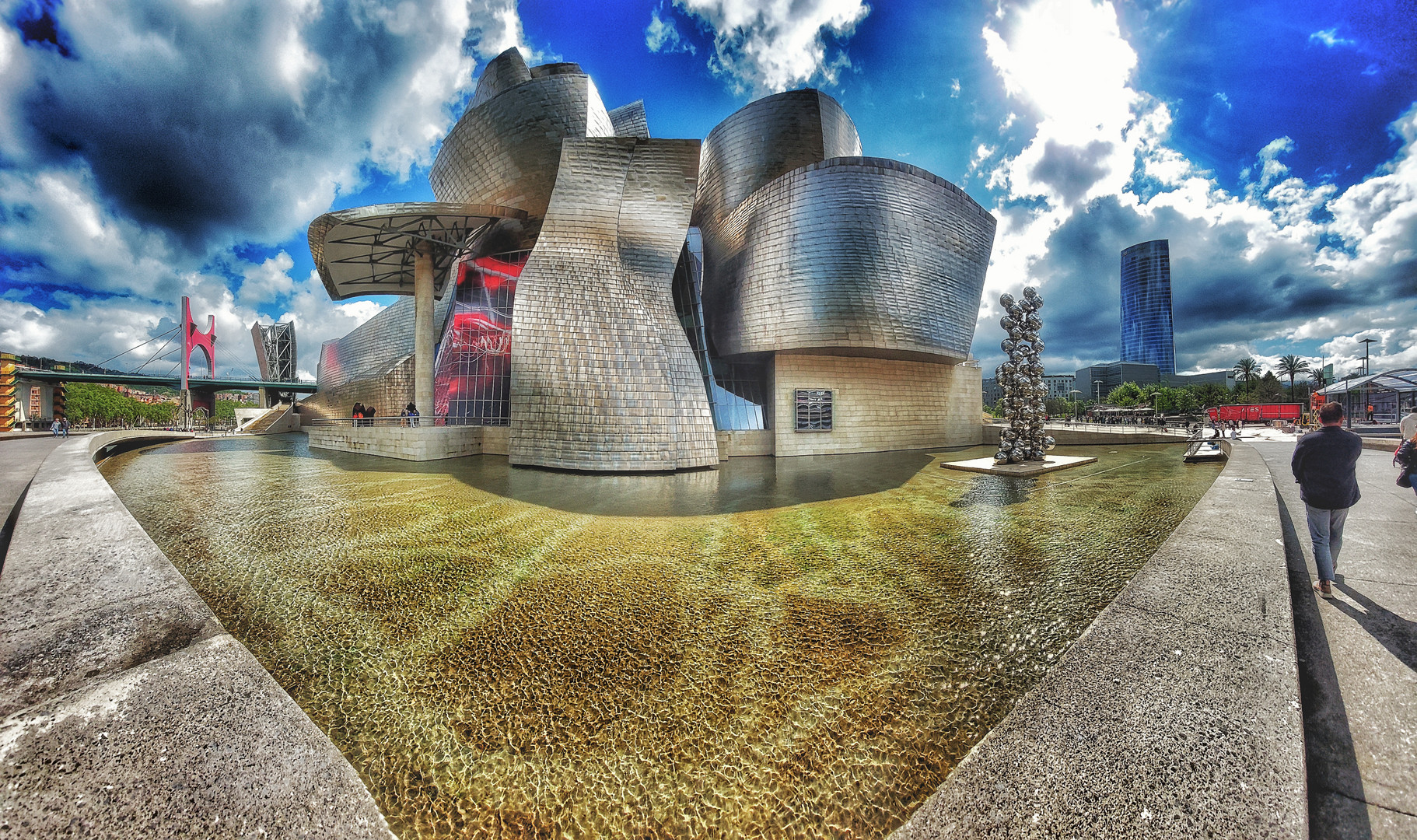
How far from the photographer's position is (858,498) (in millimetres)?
8203

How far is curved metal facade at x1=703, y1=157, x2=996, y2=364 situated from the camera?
16828mm

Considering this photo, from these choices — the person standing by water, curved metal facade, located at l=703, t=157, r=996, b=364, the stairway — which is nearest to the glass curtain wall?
curved metal facade, located at l=703, t=157, r=996, b=364

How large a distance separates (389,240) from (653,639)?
73.2 feet

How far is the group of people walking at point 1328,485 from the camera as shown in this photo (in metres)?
3.58

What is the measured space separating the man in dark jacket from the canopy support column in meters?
21.8

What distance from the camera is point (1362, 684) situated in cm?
238

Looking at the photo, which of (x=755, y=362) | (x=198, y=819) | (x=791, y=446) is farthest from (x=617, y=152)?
(x=198, y=819)

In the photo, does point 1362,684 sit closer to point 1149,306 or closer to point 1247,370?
point 1247,370

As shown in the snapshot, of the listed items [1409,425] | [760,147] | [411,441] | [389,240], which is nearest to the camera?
[1409,425]

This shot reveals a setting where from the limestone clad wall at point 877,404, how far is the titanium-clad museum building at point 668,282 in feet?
0.32

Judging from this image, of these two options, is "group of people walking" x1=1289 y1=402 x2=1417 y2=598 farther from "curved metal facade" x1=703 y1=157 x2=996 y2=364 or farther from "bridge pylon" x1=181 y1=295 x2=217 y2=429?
"bridge pylon" x1=181 y1=295 x2=217 y2=429

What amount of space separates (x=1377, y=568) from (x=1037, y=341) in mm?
→ 10062

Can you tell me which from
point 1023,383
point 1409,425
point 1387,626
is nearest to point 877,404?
point 1023,383

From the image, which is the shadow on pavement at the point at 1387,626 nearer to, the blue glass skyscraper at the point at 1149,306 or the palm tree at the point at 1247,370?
the palm tree at the point at 1247,370
